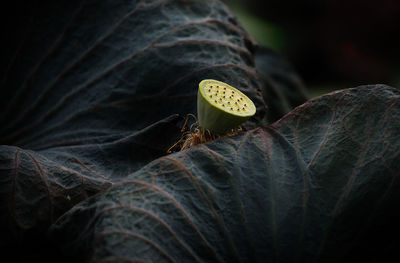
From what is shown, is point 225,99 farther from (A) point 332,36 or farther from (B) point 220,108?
(A) point 332,36

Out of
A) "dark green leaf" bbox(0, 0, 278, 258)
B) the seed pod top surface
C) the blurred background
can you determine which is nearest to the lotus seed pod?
the seed pod top surface

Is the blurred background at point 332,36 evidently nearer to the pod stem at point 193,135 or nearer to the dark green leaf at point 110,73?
the dark green leaf at point 110,73

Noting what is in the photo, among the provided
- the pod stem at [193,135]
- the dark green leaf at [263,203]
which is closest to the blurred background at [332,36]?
the pod stem at [193,135]

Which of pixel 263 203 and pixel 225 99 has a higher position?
pixel 225 99

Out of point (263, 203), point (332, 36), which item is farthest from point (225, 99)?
point (332, 36)

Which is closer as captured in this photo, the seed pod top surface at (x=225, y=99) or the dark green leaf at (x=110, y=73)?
the seed pod top surface at (x=225, y=99)

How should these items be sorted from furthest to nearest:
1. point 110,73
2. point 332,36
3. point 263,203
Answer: point 332,36 < point 110,73 < point 263,203

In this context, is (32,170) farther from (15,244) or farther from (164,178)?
(164,178)

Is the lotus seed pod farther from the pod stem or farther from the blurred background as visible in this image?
the blurred background
